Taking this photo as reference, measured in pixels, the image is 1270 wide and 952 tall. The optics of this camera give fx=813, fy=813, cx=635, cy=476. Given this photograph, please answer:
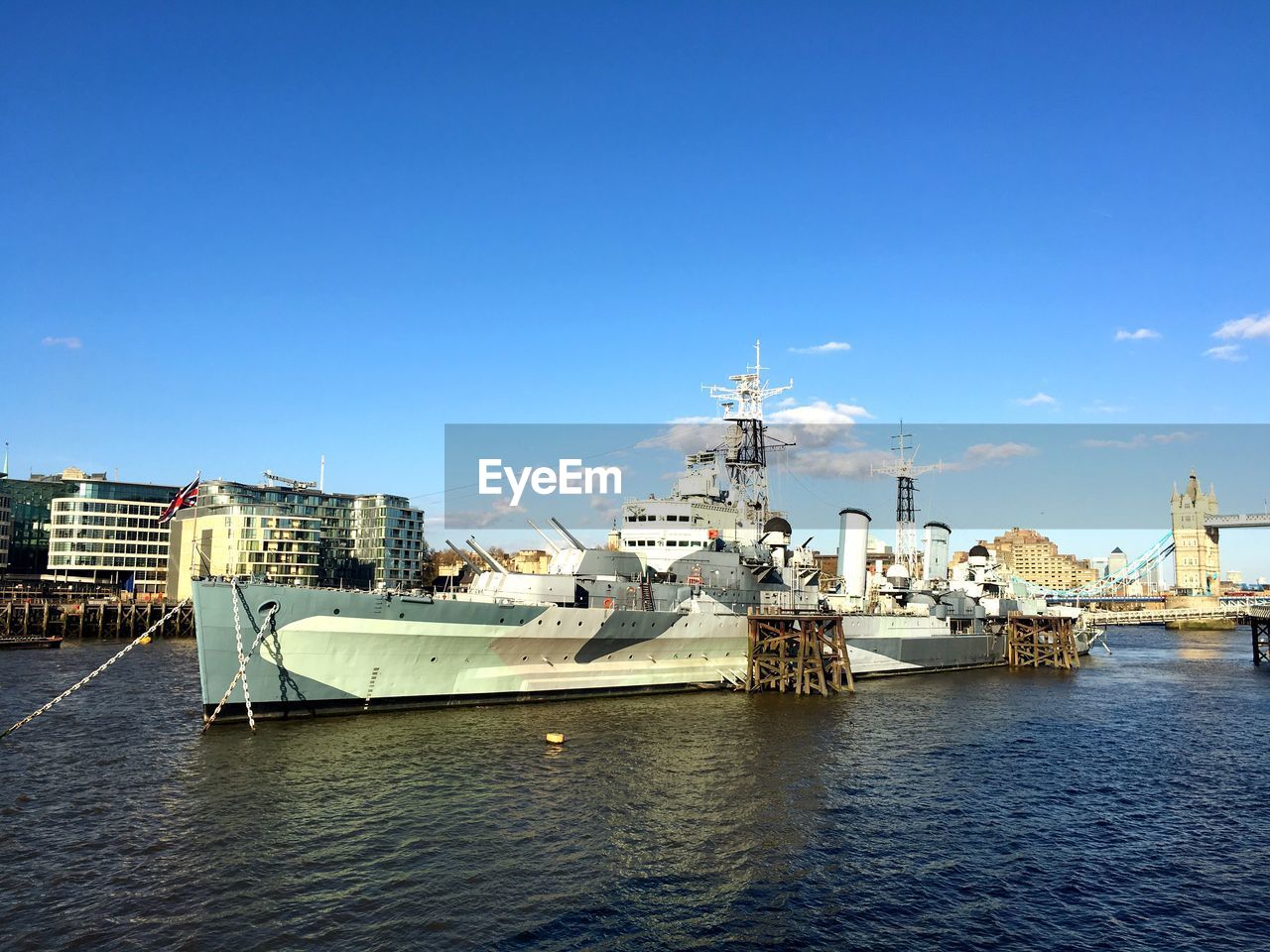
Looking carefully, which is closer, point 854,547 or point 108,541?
point 854,547

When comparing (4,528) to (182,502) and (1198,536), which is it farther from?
(1198,536)

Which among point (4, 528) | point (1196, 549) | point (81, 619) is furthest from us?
point (1196, 549)

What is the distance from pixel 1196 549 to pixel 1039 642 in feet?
393

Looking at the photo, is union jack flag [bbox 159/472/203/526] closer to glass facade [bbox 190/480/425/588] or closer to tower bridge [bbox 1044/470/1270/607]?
glass facade [bbox 190/480/425/588]

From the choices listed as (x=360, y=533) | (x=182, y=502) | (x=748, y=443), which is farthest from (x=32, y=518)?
(x=748, y=443)

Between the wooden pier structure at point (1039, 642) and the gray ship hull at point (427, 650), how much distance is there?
3037 cm

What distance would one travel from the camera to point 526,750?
23.0 meters

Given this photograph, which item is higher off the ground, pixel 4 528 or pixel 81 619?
pixel 4 528

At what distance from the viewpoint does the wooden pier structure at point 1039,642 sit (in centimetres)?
5553

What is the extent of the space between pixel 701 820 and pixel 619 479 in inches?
813

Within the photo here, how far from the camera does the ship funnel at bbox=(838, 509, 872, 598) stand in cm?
4850

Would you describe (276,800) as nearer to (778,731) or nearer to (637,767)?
(637,767)

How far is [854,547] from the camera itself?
160 feet

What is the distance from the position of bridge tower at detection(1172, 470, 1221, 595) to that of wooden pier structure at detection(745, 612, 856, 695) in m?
143
